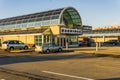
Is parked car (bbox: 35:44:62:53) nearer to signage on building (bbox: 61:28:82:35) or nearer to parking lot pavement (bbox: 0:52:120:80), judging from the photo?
signage on building (bbox: 61:28:82:35)

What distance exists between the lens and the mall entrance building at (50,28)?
50.9 m

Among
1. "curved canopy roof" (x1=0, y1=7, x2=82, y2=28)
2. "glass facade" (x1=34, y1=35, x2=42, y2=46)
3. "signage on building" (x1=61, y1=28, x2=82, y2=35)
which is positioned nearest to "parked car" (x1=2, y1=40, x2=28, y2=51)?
"glass facade" (x1=34, y1=35, x2=42, y2=46)

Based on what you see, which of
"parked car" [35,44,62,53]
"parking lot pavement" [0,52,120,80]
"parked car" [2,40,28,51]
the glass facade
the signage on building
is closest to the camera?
"parking lot pavement" [0,52,120,80]

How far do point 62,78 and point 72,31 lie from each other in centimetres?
4130

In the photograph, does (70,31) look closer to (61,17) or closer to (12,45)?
(61,17)

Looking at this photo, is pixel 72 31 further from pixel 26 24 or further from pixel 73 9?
→ pixel 26 24

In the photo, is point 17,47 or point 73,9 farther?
point 73,9

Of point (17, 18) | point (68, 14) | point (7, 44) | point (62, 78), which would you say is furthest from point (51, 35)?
point (62, 78)

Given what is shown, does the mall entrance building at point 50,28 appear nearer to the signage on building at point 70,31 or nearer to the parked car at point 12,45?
the signage on building at point 70,31

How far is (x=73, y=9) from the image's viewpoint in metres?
55.8

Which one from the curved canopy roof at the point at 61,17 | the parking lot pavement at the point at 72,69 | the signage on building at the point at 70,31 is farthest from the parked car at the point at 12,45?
the parking lot pavement at the point at 72,69

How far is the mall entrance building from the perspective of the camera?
50.9 meters

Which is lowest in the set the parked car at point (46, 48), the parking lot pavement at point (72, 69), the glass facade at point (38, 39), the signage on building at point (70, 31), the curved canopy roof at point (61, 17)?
the parking lot pavement at point (72, 69)

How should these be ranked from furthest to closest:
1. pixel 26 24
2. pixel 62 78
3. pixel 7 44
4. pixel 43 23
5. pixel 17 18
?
1. pixel 17 18
2. pixel 26 24
3. pixel 43 23
4. pixel 7 44
5. pixel 62 78
